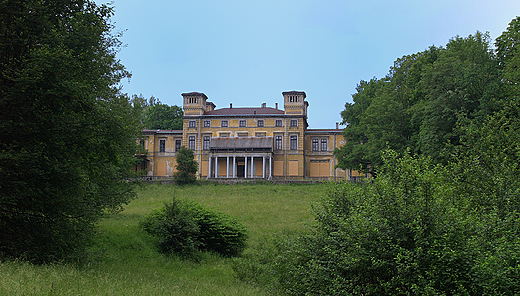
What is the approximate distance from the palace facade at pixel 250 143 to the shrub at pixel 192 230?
33564mm

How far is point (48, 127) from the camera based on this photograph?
11.4 m

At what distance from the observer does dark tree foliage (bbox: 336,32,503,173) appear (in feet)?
82.8

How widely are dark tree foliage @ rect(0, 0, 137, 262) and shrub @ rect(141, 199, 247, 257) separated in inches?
184

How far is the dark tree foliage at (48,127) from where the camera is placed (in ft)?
35.8

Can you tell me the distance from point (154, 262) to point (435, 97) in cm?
1956

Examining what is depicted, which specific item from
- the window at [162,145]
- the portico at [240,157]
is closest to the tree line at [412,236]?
the portico at [240,157]

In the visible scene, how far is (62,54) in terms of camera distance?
10.9m

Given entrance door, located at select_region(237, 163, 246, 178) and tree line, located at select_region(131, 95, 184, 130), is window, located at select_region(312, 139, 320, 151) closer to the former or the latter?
entrance door, located at select_region(237, 163, 246, 178)

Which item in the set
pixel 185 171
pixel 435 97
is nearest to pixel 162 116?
pixel 185 171

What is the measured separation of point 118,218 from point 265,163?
31.9 m

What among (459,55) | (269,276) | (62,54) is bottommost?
(269,276)

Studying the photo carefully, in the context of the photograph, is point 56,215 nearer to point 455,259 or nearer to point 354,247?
point 354,247

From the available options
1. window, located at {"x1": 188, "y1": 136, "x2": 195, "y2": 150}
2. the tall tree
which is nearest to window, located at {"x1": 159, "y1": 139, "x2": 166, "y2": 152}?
window, located at {"x1": 188, "y1": 136, "x2": 195, "y2": 150}

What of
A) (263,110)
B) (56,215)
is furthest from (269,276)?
(263,110)
